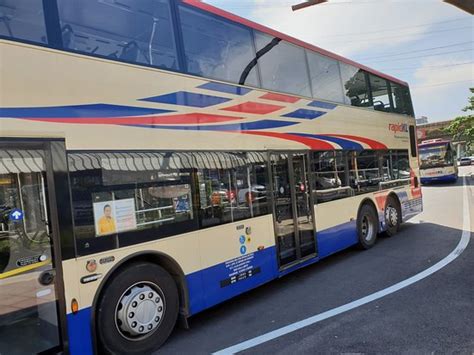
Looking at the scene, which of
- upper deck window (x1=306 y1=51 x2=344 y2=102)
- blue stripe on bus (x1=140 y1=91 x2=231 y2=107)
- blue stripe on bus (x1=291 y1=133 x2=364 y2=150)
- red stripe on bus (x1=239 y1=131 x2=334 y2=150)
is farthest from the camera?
upper deck window (x1=306 y1=51 x2=344 y2=102)

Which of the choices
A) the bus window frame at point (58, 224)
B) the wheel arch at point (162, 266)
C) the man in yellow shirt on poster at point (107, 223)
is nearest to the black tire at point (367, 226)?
the wheel arch at point (162, 266)

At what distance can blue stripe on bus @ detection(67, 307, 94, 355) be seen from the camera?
3.60 meters

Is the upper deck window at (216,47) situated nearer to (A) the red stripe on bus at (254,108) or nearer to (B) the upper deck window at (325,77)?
(A) the red stripe on bus at (254,108)

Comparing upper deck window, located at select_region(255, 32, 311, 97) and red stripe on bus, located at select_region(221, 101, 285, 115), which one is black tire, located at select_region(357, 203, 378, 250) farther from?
red stripe on bus, located at select_region(221, 101, 285, 115)

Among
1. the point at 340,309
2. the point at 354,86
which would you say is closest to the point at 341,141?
the point at 354,86

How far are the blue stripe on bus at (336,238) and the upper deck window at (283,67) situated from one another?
2608 millimetres

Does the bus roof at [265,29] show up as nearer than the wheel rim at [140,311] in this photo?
No

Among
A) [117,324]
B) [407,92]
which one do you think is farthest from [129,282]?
[407,92]

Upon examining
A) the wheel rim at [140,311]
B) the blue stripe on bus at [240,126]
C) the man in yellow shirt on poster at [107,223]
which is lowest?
the wheel rim at [140,311]

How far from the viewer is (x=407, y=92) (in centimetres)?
1127

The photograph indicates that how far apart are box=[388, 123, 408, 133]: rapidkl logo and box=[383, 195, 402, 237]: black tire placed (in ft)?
5.79

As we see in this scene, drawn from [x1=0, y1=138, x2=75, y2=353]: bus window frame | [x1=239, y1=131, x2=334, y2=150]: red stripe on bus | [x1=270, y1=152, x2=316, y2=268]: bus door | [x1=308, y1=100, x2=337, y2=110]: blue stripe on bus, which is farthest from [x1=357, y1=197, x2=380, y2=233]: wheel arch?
[x1=0, y1=138, x2=75, y2=353]: bus window frame

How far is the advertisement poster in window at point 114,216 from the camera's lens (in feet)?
12.7

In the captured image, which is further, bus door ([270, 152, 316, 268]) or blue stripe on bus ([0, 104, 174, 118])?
bus door ([270, 152, 316, 268])
